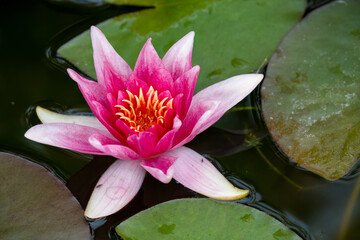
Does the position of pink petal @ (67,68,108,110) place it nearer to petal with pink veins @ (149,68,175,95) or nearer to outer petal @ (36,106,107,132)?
outer petal @ (36,106,107,132)

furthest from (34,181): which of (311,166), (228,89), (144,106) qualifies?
(311,166)

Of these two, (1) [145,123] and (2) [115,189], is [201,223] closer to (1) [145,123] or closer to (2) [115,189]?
(2) [115,189]

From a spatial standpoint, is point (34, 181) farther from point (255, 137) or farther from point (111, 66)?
point (255, 137)

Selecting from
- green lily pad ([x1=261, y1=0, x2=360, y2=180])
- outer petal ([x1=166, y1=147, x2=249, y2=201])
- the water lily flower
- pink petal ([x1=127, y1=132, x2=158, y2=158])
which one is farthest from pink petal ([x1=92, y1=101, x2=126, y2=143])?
green lily pad ([x1=261, y1=0, x2=360, y2=180])

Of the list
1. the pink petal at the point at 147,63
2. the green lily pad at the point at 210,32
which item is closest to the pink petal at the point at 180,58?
the pink petal at the point at 147,63

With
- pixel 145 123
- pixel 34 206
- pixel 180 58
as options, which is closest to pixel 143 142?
pixel 145 123

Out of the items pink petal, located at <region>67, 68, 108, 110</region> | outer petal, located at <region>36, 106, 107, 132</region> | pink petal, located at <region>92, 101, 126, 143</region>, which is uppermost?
pink petal, located at <region>67, 68, 108, 110</region>

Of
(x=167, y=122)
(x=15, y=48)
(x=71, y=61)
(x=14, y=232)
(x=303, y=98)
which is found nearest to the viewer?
(x=14, y=232)
